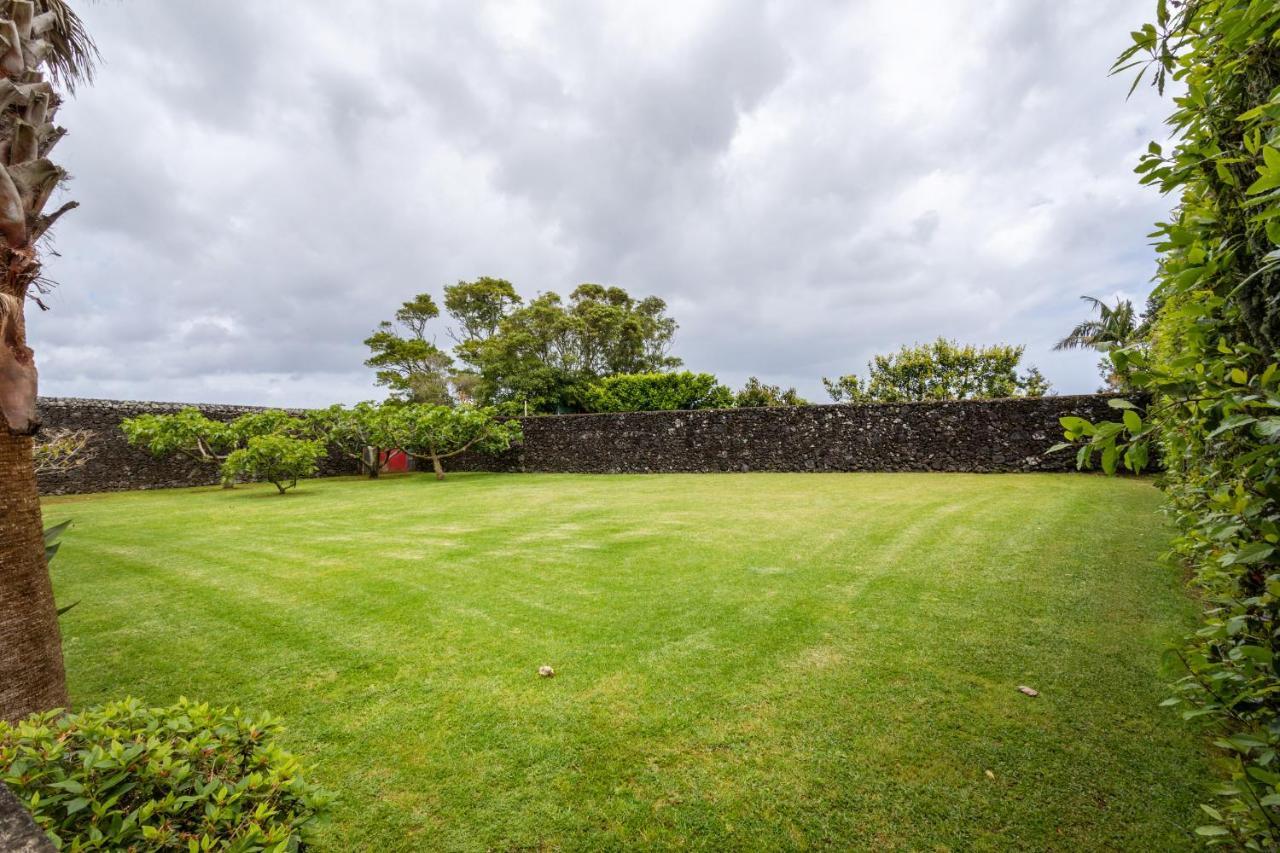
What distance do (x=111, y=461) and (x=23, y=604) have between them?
17803 millimetres

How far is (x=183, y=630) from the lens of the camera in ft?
12.6

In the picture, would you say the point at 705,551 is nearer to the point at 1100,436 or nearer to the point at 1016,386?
the point at 1100,436

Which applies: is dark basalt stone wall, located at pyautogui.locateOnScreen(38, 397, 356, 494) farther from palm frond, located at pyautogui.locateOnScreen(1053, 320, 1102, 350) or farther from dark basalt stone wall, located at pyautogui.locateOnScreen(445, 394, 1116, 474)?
palm frond, located at pyautogui.locateOnScreen(1053, 320, 1102, 350)

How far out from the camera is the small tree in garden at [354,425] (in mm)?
16188

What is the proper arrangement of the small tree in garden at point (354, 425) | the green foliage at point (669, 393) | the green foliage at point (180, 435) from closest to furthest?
the green foliage at point (180, 435), the small tree in garden at point (354, 425), the green foliage at point (669, 393)

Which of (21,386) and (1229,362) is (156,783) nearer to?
(21,386)

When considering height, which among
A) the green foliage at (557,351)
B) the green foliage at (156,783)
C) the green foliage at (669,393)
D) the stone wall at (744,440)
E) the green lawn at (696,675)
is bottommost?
the green lawn at (696,675)

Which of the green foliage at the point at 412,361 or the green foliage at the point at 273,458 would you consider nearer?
the green foliage at the point at 273,458

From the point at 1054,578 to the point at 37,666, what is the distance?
21.9 ft

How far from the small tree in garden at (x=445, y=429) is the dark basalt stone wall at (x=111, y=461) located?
20.5 feet

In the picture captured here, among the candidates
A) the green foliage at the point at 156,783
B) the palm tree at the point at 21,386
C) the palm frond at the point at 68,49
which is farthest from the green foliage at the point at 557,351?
the green foliage at the point at 156,783

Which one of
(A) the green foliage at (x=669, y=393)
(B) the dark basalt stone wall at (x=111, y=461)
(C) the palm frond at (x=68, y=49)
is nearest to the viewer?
(C) the palm frond at (x=68, y=49)

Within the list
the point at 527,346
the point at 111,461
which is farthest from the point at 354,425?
the point at 527,346

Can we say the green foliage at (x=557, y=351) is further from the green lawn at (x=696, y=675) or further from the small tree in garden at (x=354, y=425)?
the green lawn at (x=696, y=675)
